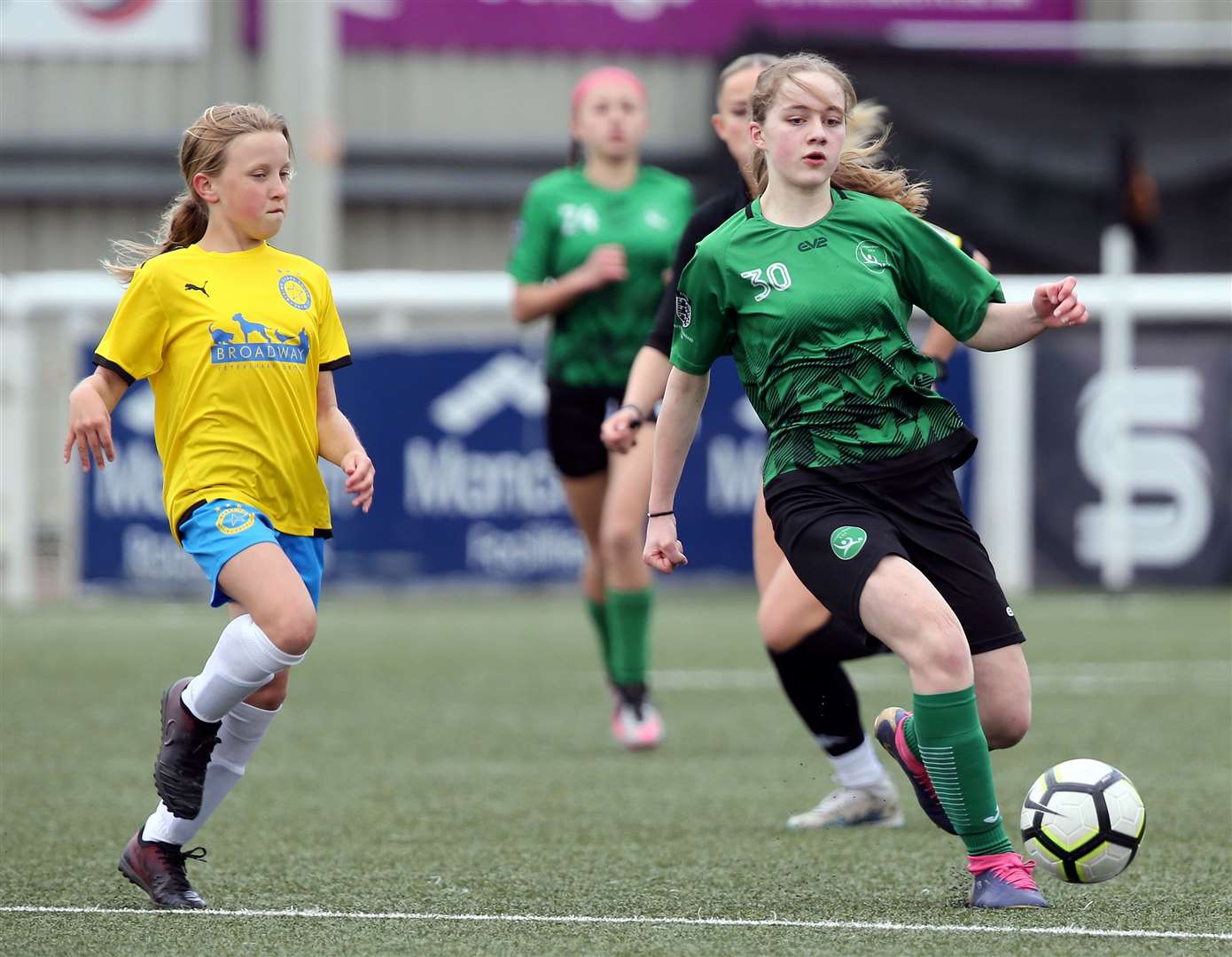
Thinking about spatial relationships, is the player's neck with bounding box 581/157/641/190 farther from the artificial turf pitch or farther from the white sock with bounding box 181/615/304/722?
the white sock with bounding box 181/615/304/722

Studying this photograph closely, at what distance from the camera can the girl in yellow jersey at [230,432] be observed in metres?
4.30

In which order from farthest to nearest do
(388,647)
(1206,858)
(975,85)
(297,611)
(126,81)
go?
(126,81), (975,85), (388,647), (1206,858), (297,611)

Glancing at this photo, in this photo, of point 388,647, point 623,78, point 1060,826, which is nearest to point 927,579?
point 1060,826

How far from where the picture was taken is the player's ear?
4.53 metres

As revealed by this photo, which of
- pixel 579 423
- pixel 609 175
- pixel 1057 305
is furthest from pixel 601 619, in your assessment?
pixel 1057 305

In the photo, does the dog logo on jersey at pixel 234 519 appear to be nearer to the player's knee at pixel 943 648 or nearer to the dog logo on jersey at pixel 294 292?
the dog logo on jersey at pixel 294 292

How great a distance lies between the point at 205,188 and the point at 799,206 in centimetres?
126

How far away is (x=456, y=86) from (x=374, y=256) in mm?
1780

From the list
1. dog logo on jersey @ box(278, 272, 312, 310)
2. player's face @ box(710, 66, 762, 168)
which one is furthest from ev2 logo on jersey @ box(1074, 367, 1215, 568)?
dog logo on jersey @ box(278, 272, 312, 310)

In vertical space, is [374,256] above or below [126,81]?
below

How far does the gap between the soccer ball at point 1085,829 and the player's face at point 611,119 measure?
11.0 feet

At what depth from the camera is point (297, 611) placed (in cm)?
425

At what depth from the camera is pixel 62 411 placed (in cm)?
1416

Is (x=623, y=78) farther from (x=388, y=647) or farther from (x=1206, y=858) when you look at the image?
(x=388, y=647)
